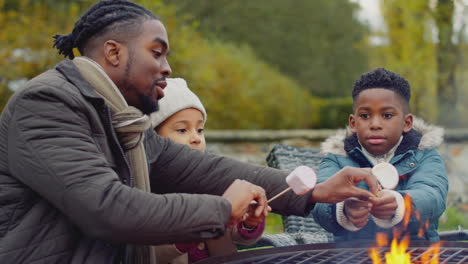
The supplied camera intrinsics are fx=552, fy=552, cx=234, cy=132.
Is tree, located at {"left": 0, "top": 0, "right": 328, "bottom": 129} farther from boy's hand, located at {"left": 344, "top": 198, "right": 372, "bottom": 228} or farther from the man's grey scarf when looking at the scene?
boy's hand, located at {"left": 344, "top": 198, "right": 372, "bottom": 228}

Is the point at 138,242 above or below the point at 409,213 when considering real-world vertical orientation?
below

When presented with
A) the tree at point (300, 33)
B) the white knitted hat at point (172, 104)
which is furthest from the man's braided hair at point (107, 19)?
the tree at point (300, 33)

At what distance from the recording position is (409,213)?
2273 millimetres

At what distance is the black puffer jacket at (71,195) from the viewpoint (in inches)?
63.7

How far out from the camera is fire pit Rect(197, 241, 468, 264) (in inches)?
72.3

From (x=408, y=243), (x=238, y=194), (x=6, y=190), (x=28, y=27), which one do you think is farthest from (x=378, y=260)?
(x=28, y=27)

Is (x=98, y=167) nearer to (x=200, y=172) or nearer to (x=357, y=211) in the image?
(x=200, y=172)

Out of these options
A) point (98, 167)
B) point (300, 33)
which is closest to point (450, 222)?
point (98, 167)

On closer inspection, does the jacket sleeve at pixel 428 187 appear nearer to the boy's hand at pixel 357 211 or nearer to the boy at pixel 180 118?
the boy's hand at pixel 357 211

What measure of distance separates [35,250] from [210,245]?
0.89m

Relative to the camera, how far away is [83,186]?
1.60 m

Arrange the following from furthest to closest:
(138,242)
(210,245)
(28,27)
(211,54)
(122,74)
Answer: (211,54) < (28,27) < (210,245) < (122,74) < (138,242)

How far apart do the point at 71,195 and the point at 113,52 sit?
0.59 m

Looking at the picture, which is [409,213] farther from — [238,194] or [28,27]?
[28,27]
